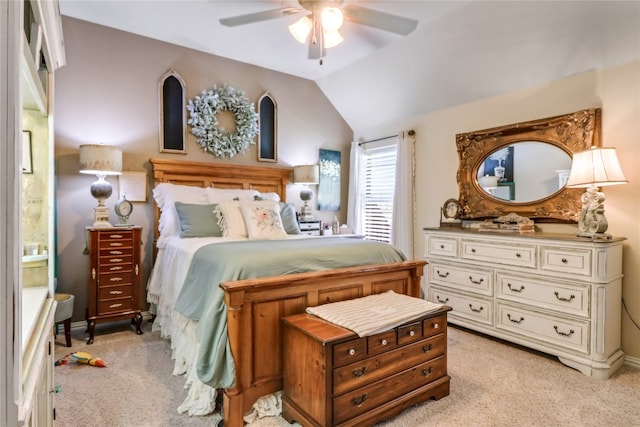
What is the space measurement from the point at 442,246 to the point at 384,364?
1.91 metres

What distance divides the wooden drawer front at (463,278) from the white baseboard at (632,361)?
103 cm

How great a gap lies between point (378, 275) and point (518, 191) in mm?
1841

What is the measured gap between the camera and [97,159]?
122 inches

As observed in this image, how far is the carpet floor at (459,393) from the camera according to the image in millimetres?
1997

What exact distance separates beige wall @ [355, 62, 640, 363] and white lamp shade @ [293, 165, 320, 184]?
5.07 ft

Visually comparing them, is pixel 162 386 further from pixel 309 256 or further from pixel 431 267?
pixel 431 267

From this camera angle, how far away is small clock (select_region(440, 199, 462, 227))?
383 cm

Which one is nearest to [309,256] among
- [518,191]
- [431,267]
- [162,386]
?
[162,386]

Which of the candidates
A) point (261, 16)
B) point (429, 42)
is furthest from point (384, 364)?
point (429, 42)

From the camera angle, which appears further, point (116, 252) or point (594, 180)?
point (116, 252)

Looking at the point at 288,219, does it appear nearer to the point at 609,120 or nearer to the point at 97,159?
the point at 97,159

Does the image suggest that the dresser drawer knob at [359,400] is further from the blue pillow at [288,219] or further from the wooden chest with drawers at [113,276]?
the wooden chest with drawers at [113,276]

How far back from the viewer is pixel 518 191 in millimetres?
3424

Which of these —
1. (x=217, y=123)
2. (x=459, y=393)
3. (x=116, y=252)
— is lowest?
(x=459, y=393)
